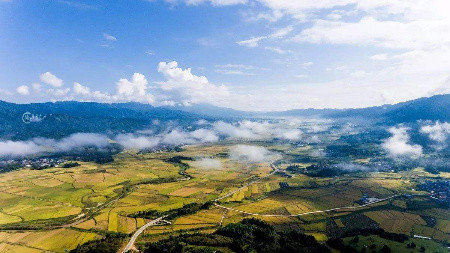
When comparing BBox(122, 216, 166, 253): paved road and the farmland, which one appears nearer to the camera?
BBox(122, 216, 166, 253): paved road

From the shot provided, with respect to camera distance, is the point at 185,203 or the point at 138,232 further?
the point at 185,203

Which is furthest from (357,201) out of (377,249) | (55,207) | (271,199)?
(55,207)

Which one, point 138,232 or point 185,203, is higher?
point 138,232

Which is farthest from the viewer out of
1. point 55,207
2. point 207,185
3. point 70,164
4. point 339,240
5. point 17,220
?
point 70,164

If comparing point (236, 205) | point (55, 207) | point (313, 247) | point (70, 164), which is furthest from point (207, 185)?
point (70, 164)

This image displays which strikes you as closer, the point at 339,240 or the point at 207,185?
the point at 339,240

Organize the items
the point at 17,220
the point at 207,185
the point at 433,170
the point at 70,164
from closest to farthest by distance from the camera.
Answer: the point at 17,220
the point at 207,185
the point at 433,170
the point at 70,164

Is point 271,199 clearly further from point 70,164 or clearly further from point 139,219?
point 70,164
